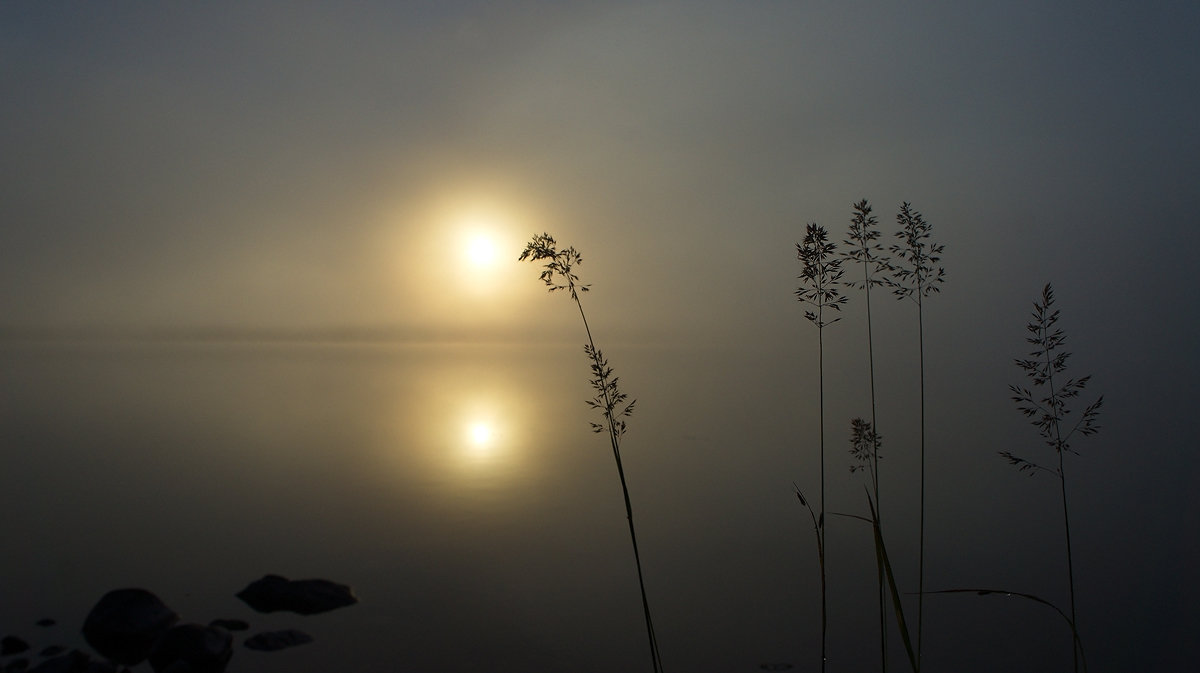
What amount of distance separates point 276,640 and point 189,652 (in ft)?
3.27

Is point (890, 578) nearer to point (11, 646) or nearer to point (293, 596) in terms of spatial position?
point (11, 646)

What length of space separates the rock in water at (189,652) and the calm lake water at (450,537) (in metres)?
0.26

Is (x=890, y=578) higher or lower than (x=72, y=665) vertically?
higher

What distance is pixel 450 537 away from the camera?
13.6 m

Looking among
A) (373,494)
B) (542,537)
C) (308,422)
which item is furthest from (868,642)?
(308,422)

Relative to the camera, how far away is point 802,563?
39.7ft

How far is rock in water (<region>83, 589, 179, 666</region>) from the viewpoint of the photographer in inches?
309

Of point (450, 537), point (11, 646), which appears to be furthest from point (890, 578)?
point (450, 537)

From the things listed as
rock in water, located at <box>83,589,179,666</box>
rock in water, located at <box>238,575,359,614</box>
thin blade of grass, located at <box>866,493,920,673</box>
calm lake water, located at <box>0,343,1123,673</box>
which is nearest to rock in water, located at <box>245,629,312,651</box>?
calm lake water, located at <box>0,343,1123,673</box>

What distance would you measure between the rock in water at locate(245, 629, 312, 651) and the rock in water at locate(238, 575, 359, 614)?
0.86 metres

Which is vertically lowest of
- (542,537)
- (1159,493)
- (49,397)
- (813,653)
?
(813,653)

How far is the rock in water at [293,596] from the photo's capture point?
9.61 meters

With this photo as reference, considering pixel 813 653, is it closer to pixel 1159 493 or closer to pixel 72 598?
pixel 72 598

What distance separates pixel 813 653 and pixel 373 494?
11.1m
